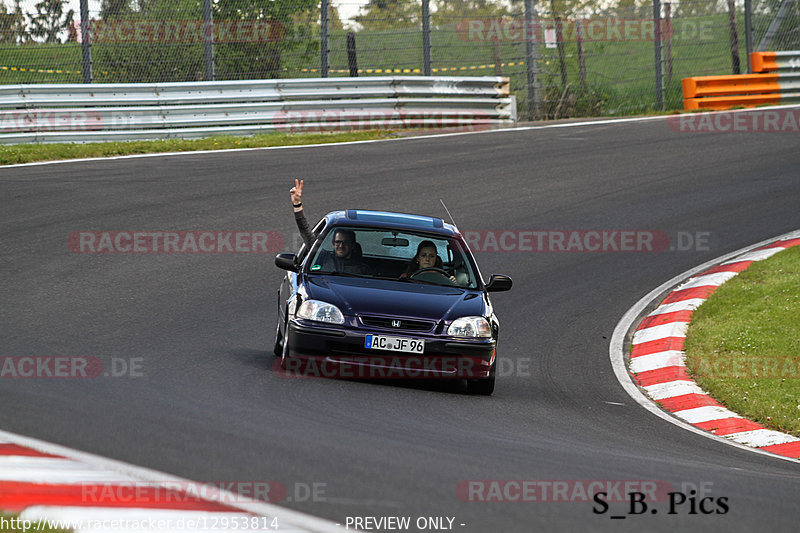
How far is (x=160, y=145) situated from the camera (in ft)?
63.3

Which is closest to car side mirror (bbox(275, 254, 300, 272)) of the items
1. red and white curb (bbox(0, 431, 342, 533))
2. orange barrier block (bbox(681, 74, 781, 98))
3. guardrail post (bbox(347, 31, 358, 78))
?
red and white curb (bbox(0, 431, 342, 533))

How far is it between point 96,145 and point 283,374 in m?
11.9

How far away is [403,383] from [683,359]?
3.19m

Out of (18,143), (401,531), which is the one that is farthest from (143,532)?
(18,143)

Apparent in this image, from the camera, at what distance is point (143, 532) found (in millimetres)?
4234

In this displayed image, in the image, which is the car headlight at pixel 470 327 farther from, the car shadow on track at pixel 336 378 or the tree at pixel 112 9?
the tree at pixel 112 9

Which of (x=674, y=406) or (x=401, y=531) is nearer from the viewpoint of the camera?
(x=401, y=531)

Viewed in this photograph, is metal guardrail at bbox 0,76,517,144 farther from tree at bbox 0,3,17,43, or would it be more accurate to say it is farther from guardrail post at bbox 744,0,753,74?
guardrail post at bbox 744,0,753,74

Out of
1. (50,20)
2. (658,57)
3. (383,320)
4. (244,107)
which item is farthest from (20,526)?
(658,57)

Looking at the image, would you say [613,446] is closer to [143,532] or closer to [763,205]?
[143,532]

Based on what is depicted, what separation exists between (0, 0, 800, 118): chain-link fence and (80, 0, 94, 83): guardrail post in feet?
0.08

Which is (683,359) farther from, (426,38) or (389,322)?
(426,38)

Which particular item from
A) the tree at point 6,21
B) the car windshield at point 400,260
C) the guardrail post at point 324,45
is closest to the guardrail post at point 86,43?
the tree at point 6,21

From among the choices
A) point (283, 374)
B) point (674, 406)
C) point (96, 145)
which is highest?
point (96, 145)
